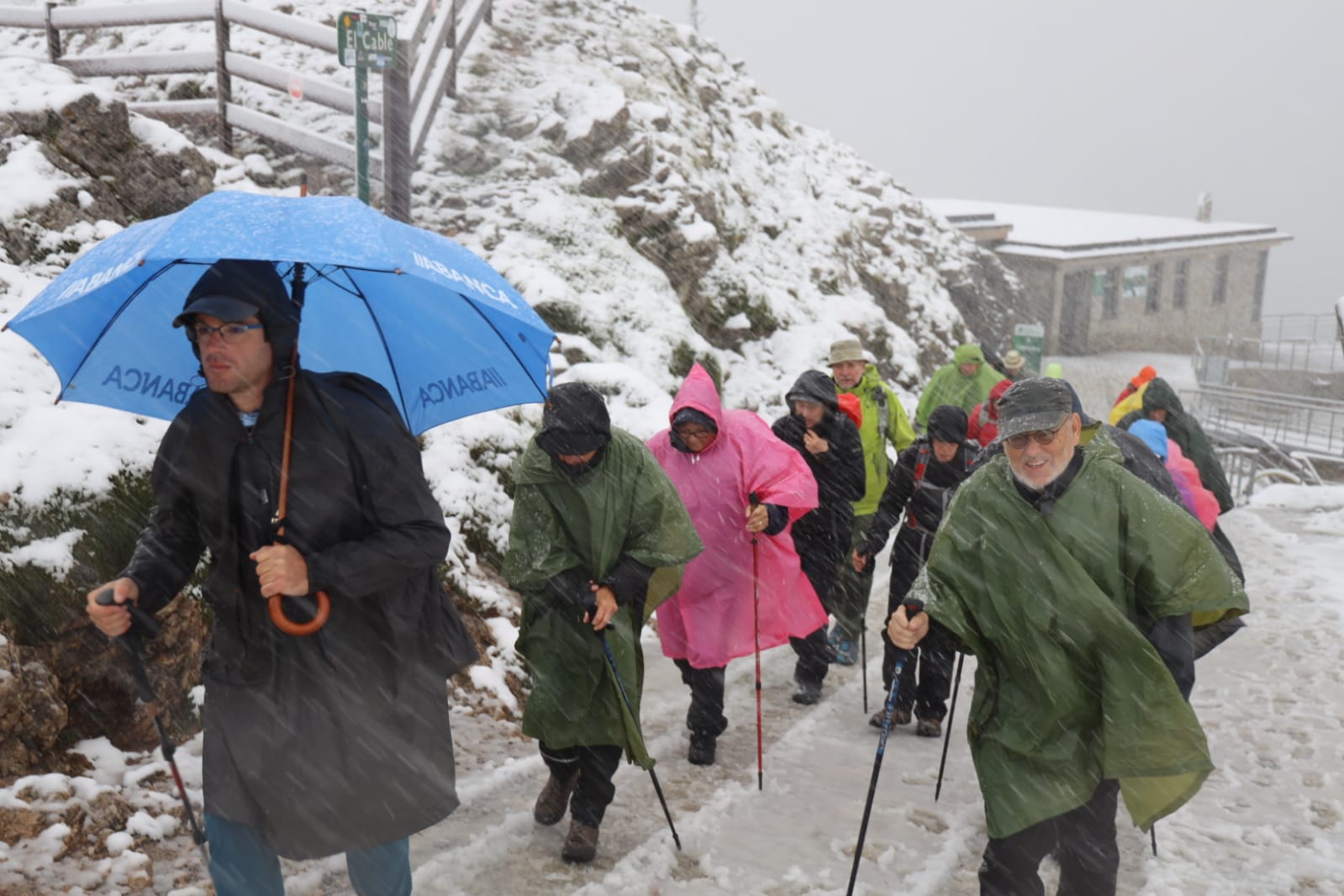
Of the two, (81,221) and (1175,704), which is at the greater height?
(81,221)

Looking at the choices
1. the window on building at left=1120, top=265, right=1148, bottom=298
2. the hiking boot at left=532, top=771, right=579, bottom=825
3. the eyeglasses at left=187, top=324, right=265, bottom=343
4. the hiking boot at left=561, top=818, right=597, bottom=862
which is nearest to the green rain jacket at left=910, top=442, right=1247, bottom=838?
the hiking boot at left=561, top=818, right=597, bottom=862

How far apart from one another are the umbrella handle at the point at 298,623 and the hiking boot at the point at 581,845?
2.13 meters

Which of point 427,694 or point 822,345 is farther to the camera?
point 822,345

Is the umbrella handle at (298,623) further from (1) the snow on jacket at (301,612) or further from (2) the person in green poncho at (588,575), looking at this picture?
(2) the person in green poncho at (588,575)

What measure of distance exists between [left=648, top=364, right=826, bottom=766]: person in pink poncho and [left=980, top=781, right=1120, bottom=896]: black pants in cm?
235

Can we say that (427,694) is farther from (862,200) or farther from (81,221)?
(862,200)

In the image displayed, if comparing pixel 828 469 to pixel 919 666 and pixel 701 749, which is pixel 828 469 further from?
pixel 701 749

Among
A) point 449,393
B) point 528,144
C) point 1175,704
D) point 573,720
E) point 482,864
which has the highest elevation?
point 528,144

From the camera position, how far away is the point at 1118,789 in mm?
3580

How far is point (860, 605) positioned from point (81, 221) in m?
6.24

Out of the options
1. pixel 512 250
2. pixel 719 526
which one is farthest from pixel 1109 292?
pixel 719 526

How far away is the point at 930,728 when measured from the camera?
6203mm

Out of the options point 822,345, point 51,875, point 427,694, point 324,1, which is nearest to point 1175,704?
point 427,694

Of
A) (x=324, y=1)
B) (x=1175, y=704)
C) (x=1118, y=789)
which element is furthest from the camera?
(x=324, y=1)
